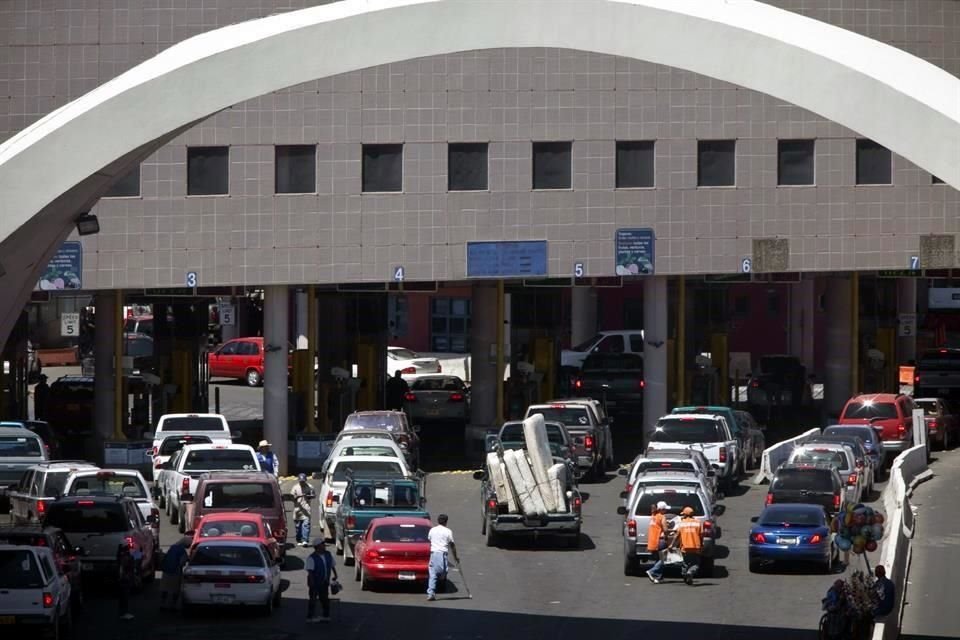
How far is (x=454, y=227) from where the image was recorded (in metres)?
47.3

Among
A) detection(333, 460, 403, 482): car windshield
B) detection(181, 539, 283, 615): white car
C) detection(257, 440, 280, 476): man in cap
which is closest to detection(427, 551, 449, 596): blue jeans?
detection(181, 539, 283, 615): white car

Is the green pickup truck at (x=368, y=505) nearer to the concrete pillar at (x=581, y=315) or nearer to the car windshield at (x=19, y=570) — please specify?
the car windshield at (x=19, y=570)

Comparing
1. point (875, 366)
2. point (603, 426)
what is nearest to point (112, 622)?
point (603, 426)

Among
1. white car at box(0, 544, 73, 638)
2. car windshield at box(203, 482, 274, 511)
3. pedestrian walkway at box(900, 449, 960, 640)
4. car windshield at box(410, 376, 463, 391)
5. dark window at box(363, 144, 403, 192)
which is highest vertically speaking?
dark window at box(363, 144, 403, 192)

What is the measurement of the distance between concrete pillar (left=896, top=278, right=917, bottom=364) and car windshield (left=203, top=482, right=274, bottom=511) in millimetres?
29515

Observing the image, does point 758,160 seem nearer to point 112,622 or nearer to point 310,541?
point 310,541

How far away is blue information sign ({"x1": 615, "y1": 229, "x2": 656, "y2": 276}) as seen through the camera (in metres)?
47.6

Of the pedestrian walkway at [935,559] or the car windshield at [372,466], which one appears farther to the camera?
the car windshield at [372,466]

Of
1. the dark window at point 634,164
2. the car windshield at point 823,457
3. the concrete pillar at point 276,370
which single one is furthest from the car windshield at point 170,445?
the car windshield at point 823,457

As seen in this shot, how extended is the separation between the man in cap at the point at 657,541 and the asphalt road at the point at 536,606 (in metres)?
0.20

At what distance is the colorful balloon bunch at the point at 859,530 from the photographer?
2880 centimetres

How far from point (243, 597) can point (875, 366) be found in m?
32.2

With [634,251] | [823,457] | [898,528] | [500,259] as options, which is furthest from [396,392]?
[898,528]

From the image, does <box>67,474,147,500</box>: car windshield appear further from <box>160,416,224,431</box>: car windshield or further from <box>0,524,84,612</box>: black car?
<box>160,416,224,431</box>: car windshield
